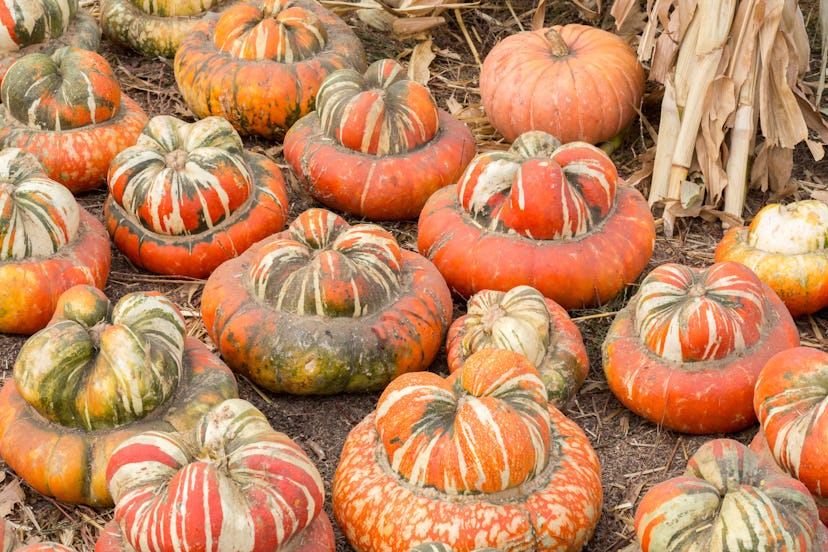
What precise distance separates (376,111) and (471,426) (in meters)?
2.28

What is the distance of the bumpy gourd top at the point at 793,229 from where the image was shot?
4820 millimetres

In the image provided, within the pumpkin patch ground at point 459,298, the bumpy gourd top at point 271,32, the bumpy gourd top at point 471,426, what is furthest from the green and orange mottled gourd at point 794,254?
the bumpy gourd top at point 271,32

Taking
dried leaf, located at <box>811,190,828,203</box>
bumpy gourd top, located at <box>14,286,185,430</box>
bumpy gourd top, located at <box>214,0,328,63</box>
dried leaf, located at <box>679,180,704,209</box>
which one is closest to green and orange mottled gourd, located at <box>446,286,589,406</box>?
bumpy gourd top, located at <box>14,286,185,430</box>

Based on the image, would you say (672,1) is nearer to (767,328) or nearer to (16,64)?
(767,328)

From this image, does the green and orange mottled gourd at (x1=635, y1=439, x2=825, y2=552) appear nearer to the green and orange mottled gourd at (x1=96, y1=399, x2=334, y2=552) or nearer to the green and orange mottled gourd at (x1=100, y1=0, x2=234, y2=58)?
the green and orange mottled gourd at (x1=96, y1=399, x2=334, y2=552)

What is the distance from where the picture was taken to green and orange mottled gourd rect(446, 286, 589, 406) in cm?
436

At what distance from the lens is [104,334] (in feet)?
12.9

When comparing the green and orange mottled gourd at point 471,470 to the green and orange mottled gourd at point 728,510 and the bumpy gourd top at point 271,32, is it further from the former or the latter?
the bumpy gourd top at point 271,32

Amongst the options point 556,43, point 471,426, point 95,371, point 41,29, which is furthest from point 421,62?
point 471,426

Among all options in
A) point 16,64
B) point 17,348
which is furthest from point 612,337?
point 16,64

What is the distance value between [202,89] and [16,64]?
0.99m

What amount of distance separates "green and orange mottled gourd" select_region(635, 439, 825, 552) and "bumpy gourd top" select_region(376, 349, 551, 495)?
0.43m

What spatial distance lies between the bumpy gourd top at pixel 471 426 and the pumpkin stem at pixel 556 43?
2.65 meters

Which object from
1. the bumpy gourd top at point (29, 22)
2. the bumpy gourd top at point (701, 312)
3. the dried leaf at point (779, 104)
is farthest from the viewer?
the bumpy gourd top at point (29, 22)
